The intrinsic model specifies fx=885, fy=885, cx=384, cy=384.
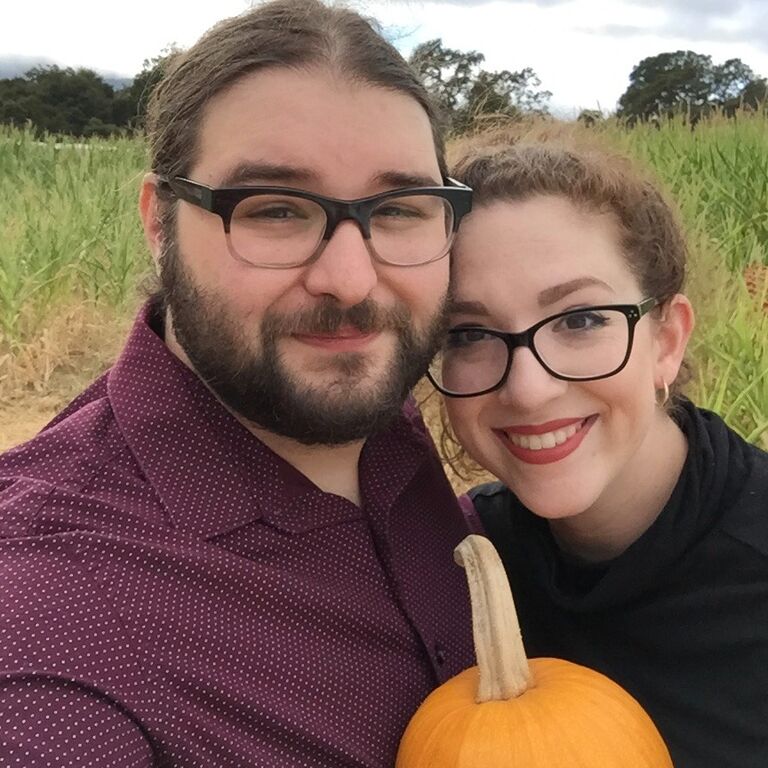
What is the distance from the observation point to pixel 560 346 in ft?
5.49

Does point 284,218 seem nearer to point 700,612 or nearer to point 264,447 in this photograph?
point 264,447

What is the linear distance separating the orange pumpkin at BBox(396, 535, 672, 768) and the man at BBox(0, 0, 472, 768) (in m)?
0.12

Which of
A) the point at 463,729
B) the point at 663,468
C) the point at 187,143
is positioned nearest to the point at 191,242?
the point at 187,143

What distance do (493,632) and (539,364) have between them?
0.52 meters

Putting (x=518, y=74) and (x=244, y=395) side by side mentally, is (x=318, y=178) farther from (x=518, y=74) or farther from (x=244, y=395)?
(x=518, y=74)

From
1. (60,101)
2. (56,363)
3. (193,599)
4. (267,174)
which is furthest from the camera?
(60,101)

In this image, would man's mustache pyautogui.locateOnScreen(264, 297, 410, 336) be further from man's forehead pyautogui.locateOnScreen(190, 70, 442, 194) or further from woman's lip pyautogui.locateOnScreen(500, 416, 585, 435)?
woman's lip pyautogui.locateOnScreen(500, 416, 585, 435)

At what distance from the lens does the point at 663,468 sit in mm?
1842

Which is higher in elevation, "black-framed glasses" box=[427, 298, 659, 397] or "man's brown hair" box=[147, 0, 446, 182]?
"man's brown hair" box=[147, 0, 446, 182]

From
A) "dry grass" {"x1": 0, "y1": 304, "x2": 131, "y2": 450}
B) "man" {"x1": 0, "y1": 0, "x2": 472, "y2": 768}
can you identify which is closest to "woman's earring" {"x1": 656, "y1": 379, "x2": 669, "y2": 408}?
"man" {"x1": 0, "y1": 0, "x2": 472, "y2": 768}

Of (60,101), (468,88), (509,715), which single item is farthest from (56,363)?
(60,101)

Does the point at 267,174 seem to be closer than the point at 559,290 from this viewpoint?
Yes

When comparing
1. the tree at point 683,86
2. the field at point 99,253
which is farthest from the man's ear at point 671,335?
the tree at point 683,86

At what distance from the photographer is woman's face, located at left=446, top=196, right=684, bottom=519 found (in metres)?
1.66
